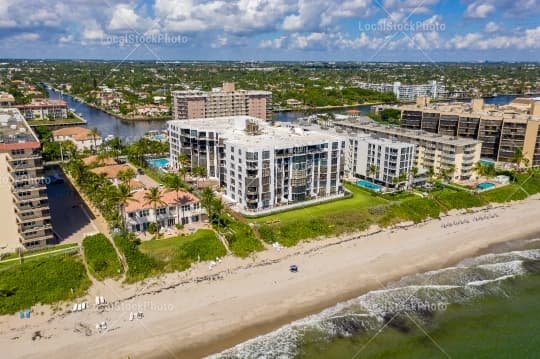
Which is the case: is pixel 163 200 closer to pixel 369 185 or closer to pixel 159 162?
pixel 159 162

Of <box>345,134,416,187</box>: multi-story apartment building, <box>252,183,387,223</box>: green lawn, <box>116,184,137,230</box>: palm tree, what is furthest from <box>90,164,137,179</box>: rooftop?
<box>345,134,416,187</box>: multi-story apartment building

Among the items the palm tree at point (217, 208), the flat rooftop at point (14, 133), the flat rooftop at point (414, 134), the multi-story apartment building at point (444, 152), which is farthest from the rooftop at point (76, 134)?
the multi-story apartment building at point (444, 152)

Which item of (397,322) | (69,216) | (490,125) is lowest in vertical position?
(397,322)

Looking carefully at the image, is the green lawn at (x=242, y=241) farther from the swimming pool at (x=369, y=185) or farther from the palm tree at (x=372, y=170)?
the palm tree at (x=372, y=170)

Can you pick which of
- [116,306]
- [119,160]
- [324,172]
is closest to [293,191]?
[324,172]

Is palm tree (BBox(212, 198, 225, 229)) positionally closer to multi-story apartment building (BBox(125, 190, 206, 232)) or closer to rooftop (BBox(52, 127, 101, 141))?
multi-story apartment building (BBox(125, 190, 206, 232))

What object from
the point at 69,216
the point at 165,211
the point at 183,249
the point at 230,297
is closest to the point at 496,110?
the point at 165,211
